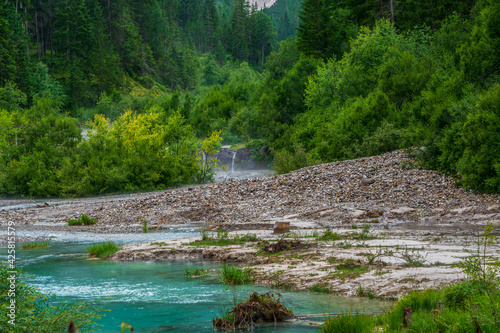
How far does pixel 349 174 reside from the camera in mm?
27609

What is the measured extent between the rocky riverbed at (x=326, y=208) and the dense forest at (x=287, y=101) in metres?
2.11

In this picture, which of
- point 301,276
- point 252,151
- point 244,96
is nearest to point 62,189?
point 252,151

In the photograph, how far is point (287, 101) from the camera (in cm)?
5500

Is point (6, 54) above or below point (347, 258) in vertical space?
above

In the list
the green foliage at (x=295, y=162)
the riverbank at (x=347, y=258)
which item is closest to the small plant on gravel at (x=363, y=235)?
the riverbank at (x=347, y=258)

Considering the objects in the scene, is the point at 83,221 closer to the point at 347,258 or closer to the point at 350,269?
the point at 347,258

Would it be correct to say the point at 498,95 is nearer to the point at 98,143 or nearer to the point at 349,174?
the point at 349,174

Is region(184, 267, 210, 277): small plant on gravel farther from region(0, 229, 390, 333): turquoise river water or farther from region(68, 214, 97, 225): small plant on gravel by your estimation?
region(68, 214, 97, 225): small plant on gravel

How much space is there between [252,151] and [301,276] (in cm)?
4400

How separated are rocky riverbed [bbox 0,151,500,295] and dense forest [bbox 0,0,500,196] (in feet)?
6.91

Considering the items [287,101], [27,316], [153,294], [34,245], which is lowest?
[34,245]

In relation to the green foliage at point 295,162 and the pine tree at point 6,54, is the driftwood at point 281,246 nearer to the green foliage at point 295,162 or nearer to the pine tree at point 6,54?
the green foliage at point 295,162

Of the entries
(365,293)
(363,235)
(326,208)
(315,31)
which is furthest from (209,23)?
(365,293)

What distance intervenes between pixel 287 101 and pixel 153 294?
45200mm
